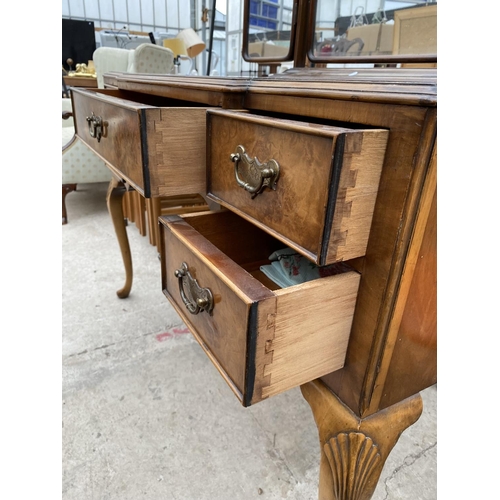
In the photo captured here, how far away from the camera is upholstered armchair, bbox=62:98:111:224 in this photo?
78.2 inches

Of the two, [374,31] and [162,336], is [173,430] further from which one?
[374,31]

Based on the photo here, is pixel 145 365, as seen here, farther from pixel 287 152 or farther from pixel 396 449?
pixel 287 152

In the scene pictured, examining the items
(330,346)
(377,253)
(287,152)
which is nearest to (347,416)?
(330,346)

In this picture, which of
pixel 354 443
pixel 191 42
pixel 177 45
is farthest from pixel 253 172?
pixel 177 45

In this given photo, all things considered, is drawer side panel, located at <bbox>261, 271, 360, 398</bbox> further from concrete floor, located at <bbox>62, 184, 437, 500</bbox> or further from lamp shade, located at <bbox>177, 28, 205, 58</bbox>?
lamp shade, located at <bbox>177, 28, 205, 58</bbox>

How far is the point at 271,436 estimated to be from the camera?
0.85 m

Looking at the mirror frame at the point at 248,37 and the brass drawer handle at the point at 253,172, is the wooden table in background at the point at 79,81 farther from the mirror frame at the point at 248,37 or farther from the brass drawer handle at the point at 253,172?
the brass drawer handle at the point at 253,172

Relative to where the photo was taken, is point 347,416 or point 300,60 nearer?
point 347,416

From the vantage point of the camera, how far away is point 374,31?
79 cm

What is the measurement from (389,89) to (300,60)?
2.01 ft

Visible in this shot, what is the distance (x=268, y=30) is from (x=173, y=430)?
1.01m

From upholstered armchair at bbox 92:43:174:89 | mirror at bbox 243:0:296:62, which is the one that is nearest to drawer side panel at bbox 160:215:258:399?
mirror at bbox 243:0:296:62

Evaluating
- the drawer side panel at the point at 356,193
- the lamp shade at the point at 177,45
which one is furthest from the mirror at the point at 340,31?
the lamp shade at the point at 177,45
